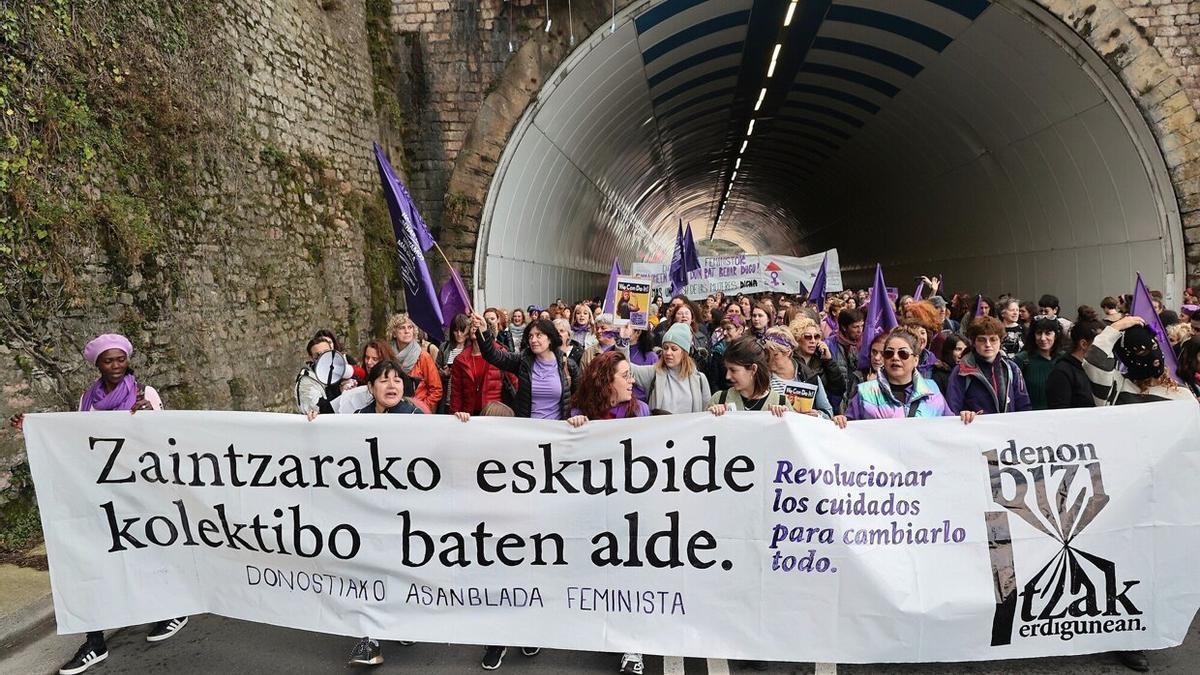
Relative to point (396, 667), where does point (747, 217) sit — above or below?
above

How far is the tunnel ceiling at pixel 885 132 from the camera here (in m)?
13.3

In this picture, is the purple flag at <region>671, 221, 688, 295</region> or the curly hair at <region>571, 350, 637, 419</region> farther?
the purple flag at <region>671, 221, 688, 295</region>

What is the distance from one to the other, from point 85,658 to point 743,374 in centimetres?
402

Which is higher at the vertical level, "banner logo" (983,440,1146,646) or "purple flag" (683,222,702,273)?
"purple flag" (683,222,702,273)

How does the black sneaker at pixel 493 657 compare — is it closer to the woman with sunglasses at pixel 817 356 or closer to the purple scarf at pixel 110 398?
the purple scarf at pixel 110 398

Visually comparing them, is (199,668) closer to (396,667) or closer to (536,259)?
(396,667)

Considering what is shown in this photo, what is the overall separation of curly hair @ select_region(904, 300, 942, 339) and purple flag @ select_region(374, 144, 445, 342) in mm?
4322

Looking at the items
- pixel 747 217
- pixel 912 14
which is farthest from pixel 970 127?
pixel 747 217

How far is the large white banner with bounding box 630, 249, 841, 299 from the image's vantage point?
685 inches

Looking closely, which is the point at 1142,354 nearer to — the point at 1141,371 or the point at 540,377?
the point at 1141,371

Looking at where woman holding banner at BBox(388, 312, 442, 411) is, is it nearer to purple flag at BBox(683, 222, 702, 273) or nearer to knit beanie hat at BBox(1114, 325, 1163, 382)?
knit beanie hat at BBox(1114, 325, 1163, 382)

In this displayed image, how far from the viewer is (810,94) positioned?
22.1m

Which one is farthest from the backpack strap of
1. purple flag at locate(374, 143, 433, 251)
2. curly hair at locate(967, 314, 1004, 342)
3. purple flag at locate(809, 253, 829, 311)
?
purple flag at locate(809, 253, 829, 311)

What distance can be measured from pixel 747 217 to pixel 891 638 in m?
50.9
